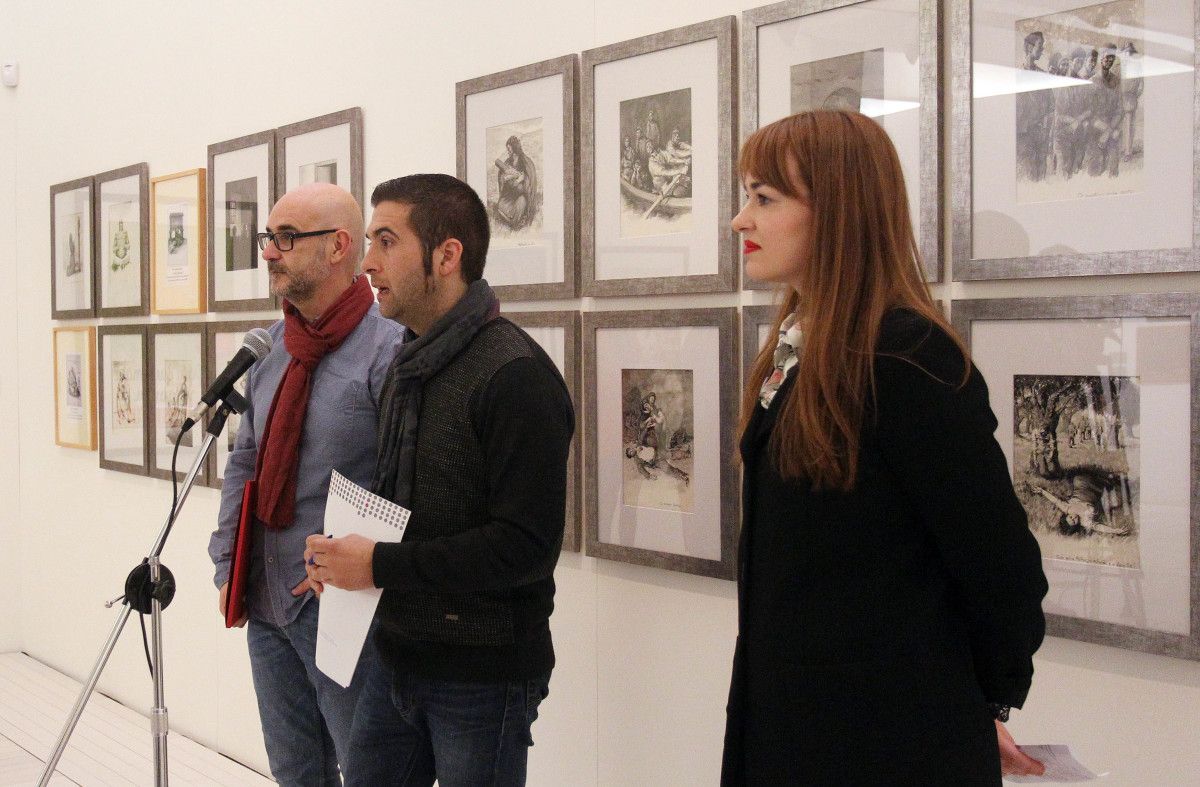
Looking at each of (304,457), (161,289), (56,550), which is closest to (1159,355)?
(304,457)

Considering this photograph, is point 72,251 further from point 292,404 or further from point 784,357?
point 784,357

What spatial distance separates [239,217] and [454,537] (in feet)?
8.24

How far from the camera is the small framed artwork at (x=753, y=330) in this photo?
2.42 m

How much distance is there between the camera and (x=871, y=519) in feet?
4.54

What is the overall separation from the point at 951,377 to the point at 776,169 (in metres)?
0.36

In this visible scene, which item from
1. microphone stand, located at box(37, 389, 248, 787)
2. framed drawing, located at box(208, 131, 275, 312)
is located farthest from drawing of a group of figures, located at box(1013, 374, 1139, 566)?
framed drawing, located at box(208, 131, 275, 312)

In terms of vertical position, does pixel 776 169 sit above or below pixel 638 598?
above

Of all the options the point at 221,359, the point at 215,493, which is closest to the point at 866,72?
the point at 221,359

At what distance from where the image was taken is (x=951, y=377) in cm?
134

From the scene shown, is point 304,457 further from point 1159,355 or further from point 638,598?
point 1159,355

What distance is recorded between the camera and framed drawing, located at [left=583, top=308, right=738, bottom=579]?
252cm

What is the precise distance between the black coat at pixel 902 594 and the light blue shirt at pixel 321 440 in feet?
4.09

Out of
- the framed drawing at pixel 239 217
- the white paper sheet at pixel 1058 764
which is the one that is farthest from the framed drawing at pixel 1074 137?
the framed drawing at pixel 239 217

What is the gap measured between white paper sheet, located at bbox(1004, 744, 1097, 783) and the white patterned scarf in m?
0.60
